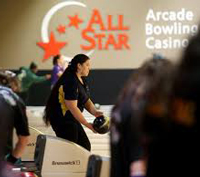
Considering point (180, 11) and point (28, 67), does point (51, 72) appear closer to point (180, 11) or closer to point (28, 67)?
point (28, 67)

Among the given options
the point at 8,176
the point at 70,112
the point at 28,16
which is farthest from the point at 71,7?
the point at 8,176

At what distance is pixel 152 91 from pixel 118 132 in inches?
31.2

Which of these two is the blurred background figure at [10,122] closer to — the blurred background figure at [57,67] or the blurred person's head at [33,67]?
the blurred background figure at [57,67]

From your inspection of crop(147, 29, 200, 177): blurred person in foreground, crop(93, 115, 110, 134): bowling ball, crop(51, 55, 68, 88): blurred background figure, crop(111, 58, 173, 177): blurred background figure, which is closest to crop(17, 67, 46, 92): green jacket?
crop(51, 55, 68, 88): blurred background figure

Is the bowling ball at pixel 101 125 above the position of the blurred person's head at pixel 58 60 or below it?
below

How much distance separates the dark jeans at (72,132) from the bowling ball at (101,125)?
0.88 ft

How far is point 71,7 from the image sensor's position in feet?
39.1

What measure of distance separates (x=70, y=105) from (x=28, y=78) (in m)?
6.01

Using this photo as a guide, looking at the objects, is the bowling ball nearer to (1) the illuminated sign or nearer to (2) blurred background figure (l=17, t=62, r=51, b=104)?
(2) blurred background figure (l=17, t=62, r=51, b=104)

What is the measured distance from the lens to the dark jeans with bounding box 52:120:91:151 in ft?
16.6

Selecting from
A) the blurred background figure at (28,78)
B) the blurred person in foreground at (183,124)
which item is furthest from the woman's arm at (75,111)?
the blurred background figure at (28,78)

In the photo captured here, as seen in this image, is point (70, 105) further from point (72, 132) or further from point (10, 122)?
point (10, 122)

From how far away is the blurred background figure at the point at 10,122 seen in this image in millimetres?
2834

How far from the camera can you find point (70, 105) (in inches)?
194
